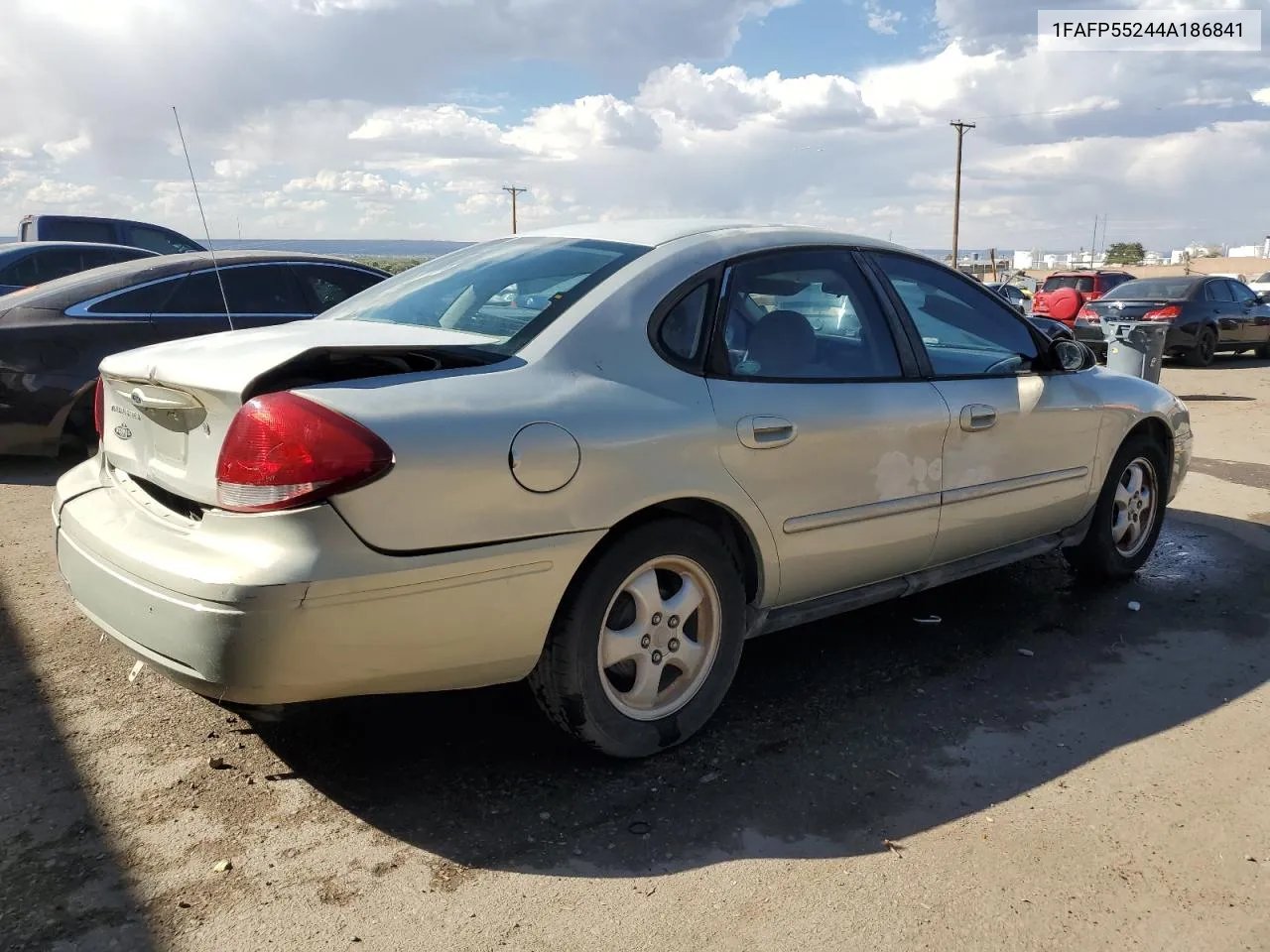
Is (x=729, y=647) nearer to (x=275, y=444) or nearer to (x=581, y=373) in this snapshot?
(x=581, y=373)

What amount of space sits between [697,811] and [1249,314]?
17.9 m

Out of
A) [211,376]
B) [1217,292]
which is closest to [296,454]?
[211,376]

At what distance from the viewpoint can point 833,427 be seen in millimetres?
3436

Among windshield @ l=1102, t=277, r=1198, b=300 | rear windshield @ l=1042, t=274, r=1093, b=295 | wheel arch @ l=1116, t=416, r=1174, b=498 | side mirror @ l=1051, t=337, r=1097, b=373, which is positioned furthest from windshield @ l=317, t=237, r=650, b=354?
rear windshield @ l=1042, t=274, r=1093, b=295

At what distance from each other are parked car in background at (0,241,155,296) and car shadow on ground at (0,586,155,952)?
7.31 metres

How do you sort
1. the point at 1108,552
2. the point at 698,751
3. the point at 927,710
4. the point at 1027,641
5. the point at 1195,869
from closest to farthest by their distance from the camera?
1. the point at 1195,869
2. the point at 698,751
3. the point at 927,710
4. the point at 1027,641
5. the point at 1108,552

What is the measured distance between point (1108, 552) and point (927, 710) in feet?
5.74

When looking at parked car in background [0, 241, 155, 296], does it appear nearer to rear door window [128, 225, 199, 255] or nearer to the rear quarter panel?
rear door window [128, 225, 199, 255]

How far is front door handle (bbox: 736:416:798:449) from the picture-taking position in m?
3.20

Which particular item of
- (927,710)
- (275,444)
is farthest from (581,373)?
(927,710)

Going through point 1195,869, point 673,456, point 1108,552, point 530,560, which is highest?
point 673,456

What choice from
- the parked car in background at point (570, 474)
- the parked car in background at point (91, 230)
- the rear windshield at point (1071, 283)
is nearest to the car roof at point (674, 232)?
the parked car in background at point (570, 474)

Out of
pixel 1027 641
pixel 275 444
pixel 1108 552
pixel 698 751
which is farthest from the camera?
pixel 1108 552

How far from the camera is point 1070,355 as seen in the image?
14.7 ft
